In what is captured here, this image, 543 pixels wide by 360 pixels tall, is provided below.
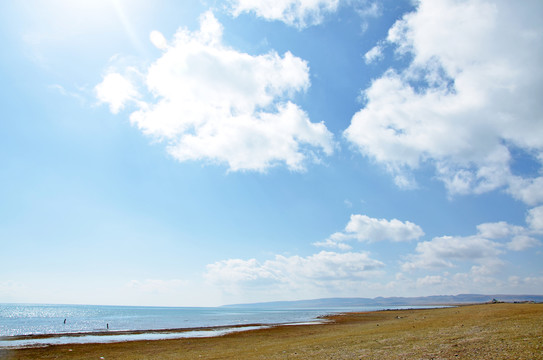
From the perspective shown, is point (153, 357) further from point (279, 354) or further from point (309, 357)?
point (309, 357)

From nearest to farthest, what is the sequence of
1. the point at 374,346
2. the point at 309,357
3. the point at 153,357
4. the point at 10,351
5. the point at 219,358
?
the point at 309,357
the point at 374,346
the point at 219,358
the point at 153,357
the point at 10,351

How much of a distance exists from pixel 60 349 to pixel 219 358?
24630 millimetres

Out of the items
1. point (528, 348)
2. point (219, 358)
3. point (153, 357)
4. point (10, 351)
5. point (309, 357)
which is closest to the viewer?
point (528, 348)

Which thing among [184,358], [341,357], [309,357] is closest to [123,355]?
[184,358]

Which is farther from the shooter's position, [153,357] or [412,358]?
[153,357]

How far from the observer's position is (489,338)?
20969 mm

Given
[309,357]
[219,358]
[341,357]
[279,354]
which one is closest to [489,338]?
[341,357]

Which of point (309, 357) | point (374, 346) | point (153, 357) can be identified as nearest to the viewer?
point (309, 357)

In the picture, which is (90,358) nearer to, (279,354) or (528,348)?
(279,354)

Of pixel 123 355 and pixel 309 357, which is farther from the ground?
pixel 309 357

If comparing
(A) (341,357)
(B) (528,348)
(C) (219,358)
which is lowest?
(C) (219,358)

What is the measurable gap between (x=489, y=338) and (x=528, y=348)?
4.78 m

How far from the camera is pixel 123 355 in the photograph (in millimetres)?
32000

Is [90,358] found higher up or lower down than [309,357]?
lower down
